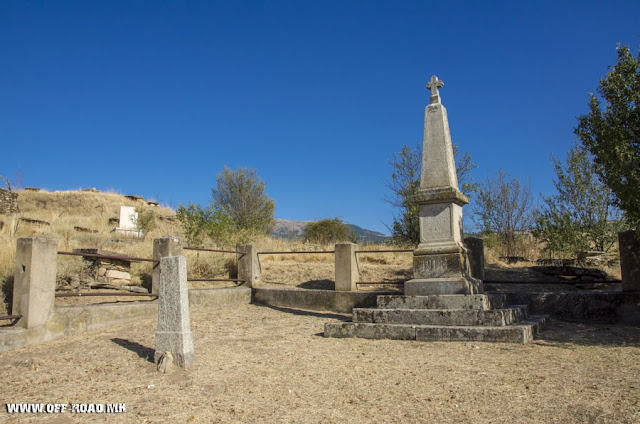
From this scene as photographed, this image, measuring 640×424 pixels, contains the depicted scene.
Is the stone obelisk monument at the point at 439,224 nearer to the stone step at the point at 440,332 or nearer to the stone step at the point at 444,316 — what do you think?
the stone step at the point at 444,316

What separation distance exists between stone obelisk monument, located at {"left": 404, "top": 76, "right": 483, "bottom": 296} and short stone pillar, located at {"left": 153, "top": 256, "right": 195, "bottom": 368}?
3.75m

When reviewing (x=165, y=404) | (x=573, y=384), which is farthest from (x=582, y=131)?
(x=165, y=404)

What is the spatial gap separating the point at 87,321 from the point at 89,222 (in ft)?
69.9

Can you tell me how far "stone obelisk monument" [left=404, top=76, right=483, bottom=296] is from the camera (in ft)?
23.3

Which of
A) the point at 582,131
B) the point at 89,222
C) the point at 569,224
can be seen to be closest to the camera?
the point at 582,131

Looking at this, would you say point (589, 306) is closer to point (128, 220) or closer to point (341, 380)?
point (341, 380)

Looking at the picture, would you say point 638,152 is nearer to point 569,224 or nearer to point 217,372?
point 217,372

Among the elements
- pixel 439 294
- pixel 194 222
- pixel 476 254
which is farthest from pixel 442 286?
pixel 194 222

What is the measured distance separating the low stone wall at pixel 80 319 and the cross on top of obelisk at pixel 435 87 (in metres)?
6.27

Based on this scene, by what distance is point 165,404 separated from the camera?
384 centimetres

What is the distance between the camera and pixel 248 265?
11.3 meters

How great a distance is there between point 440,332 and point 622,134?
427 centimetres

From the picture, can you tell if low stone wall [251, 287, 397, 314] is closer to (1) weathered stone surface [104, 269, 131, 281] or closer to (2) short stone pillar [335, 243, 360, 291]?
(2) short stone pillar [335, 243, 360, 291]

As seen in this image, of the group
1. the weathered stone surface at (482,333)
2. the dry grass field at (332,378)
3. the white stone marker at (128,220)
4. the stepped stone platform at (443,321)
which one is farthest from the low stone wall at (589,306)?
the white stone marker at (128,220)
